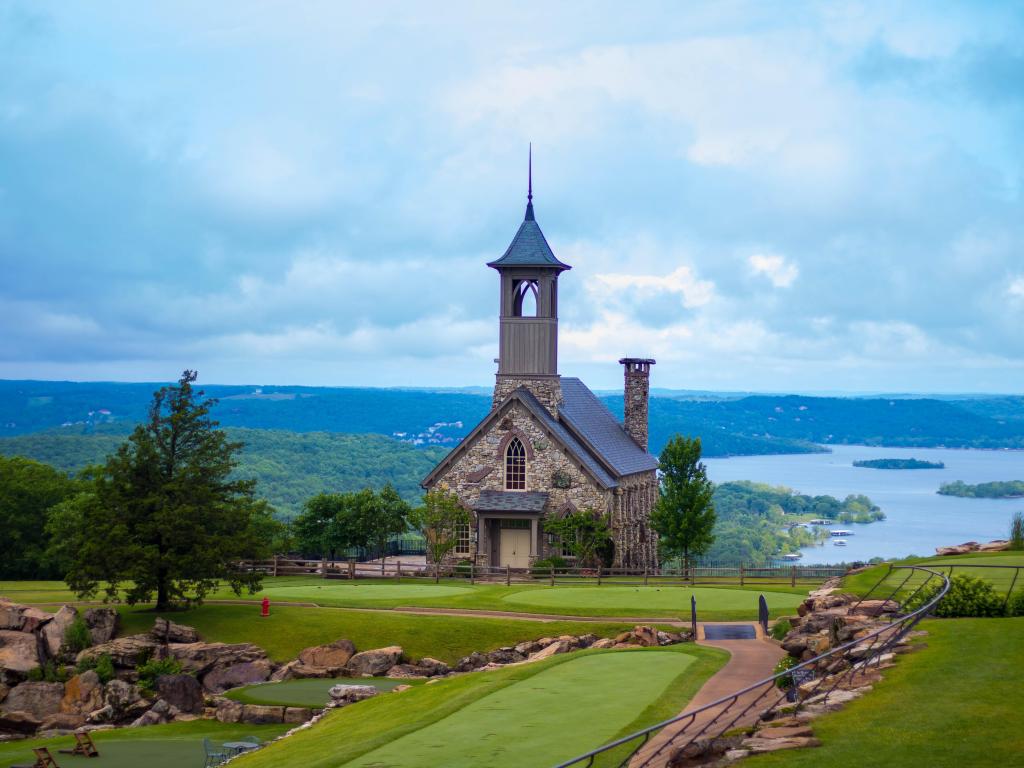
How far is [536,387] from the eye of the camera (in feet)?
182

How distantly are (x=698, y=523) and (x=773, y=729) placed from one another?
3692 cm

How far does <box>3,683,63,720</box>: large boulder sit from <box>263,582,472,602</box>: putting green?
10.3 m

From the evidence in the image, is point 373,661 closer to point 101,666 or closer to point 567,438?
point 101,666

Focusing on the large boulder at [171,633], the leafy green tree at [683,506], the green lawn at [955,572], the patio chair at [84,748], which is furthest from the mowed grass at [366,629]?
the leafy green tree at [683,506]

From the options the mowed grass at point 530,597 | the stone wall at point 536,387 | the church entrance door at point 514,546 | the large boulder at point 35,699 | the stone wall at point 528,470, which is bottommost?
the large boulder at point 35,699

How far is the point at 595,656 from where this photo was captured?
30.2 meters

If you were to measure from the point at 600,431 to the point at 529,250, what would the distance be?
8829mm

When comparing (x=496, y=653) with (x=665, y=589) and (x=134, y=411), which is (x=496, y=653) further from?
(x=134, y=411)

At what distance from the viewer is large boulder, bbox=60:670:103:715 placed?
111ft

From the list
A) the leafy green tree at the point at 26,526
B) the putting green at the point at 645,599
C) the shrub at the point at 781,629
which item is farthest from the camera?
the leafy green tree at the point at 26,526

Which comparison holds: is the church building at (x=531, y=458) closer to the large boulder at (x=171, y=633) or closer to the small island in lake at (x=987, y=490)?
the large boulder at (x=171, y=633)

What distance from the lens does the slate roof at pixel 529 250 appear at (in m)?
55.4

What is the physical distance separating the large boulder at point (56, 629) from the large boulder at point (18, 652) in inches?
15.9

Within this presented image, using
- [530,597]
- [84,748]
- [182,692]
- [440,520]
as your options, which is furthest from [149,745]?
[440,520]
